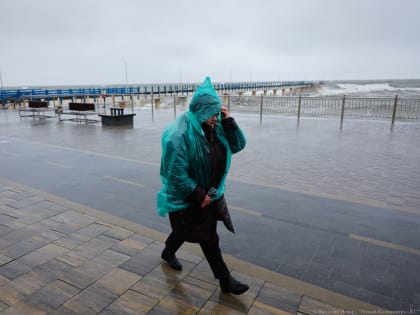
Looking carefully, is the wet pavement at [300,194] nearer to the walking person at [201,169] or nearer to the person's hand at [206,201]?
the walking person at [201,169]

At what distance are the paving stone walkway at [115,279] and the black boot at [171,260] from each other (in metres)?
0.05

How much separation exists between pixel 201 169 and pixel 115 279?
4.56 ft

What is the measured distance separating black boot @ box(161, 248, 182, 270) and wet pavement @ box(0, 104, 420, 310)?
62cm

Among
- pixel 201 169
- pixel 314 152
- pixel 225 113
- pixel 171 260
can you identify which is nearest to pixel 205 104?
pixel 225 113

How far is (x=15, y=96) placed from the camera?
25766 mm

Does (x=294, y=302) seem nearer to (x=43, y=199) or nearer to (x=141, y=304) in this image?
(x=141, y=304)

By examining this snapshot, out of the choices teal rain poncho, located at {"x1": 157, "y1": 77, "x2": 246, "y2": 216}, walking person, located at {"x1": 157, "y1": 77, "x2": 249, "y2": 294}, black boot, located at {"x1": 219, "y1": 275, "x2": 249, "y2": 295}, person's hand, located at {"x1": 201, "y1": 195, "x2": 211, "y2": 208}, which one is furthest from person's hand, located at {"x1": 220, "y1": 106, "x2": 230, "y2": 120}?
black boot, located at {"x1": 219, "y1": 275, "x2": 249, "y2": 295}

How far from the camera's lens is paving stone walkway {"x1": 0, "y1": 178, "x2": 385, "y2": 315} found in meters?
2.59

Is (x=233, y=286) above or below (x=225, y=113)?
below

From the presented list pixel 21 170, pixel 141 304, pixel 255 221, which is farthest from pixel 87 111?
pixel 141 304

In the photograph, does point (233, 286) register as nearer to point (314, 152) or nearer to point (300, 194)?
point (300, 194)

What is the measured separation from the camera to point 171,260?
10.3 feet

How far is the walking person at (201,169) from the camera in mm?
2354

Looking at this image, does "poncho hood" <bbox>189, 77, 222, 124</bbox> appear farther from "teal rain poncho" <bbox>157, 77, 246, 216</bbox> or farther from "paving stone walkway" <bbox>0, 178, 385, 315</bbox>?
"paving stone walkway" <bbox>0, 178, 385, 315</bbox>
